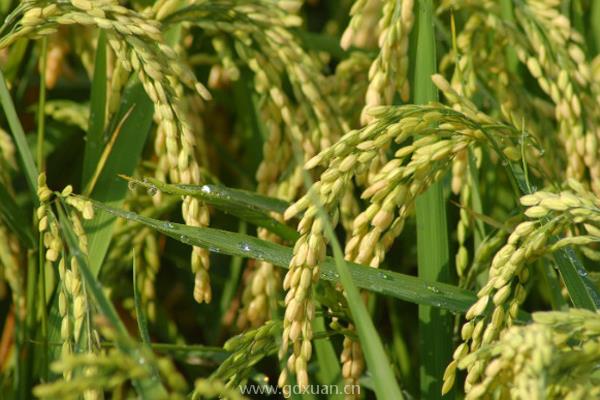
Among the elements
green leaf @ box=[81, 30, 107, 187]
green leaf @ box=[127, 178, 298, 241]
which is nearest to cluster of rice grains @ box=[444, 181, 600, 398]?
green leaf @ box=[127, 178, 298, 241]

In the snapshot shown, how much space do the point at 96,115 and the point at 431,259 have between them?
816 millimetres

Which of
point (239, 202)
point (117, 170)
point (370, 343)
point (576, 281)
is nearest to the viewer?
point (370, 343)

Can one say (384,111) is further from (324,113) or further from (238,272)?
(238,272)

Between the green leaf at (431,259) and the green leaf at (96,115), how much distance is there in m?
0.72

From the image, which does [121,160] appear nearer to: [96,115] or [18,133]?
[96,115]

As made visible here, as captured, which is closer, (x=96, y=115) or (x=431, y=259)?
(x=431, y=259)

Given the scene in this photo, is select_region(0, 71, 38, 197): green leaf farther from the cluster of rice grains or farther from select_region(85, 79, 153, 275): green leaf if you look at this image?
the cluster of rice grains

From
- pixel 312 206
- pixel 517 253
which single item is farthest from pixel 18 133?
pixel 517 253

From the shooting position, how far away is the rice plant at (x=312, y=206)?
1.50m

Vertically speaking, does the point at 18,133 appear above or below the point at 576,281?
above

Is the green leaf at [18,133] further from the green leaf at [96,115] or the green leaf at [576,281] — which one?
the green leaf at [576,281]

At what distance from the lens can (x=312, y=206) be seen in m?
1.50

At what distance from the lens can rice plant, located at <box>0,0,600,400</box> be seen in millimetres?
1499

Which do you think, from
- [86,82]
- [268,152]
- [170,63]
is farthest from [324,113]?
[86,82]
